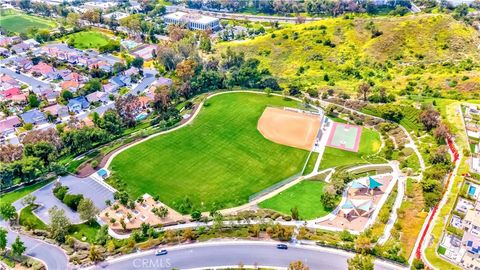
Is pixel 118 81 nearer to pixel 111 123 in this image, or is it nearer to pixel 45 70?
pixel 45 70

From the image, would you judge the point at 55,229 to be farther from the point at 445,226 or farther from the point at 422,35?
the point at 422,35

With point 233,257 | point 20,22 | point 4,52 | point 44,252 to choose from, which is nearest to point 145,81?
point 4,52

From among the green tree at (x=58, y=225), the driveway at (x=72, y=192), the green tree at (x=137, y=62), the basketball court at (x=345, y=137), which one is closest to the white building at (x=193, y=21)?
the green tree at (x=137, y=62)

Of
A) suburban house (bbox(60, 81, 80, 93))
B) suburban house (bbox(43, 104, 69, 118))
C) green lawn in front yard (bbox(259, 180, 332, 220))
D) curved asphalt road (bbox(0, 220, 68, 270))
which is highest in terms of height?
suburban house (bbox(60, 81, 80, 93))

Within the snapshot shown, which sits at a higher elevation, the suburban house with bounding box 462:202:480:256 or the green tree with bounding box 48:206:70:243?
the suburban house with bounding box 462:202:480:256

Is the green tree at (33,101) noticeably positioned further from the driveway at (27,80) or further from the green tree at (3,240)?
the green tree at (3,240)

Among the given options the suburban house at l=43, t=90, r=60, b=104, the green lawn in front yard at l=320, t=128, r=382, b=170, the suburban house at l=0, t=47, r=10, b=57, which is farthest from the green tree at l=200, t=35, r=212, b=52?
the green lawn in front yard at l=320, t=128, r=382, b=170

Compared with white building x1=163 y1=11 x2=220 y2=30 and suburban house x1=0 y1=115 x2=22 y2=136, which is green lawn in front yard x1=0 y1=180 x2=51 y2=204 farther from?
white building x1=163 y1=11 x2=220 y2=30
